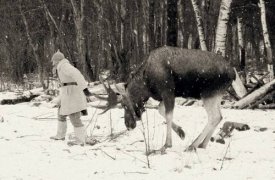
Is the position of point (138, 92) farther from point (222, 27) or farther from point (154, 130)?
point (222, 27)

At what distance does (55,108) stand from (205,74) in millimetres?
7175

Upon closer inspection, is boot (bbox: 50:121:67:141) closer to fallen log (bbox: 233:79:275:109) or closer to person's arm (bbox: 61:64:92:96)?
person's arm (bbox: 61:64:92:96)

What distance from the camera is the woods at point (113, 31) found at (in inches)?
736

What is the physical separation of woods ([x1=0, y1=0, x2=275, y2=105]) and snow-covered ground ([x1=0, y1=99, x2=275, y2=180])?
5.80m

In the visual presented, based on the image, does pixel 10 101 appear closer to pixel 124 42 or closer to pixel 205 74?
pixel 124 42

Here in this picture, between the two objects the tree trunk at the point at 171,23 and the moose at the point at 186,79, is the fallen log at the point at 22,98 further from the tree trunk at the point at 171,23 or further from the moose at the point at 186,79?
the moose at the point at 186,79

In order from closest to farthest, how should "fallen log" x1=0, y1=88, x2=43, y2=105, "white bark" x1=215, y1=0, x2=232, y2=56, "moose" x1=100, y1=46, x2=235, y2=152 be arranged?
"moose" x1=100, y1=46, x2=235, y2=152 → "white bark" x1=215, y1=0, x2=232, y2=56 → "fallen log" x1=0, y1=88, x2=43, y2=105

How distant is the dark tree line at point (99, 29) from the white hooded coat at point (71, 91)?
336 inches

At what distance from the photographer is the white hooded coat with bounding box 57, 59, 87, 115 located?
27.6ft


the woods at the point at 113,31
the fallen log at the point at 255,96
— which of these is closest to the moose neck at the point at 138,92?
the fallen log at the point at 255,96

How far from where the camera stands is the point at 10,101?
53.9ft

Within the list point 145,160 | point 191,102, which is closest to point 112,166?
point 145,160

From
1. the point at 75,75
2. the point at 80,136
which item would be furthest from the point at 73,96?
the point at 80,136

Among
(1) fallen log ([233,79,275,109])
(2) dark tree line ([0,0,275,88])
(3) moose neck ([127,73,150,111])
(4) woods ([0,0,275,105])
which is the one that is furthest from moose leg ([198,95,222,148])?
(2) dark tree line ([0,0,275,88])
